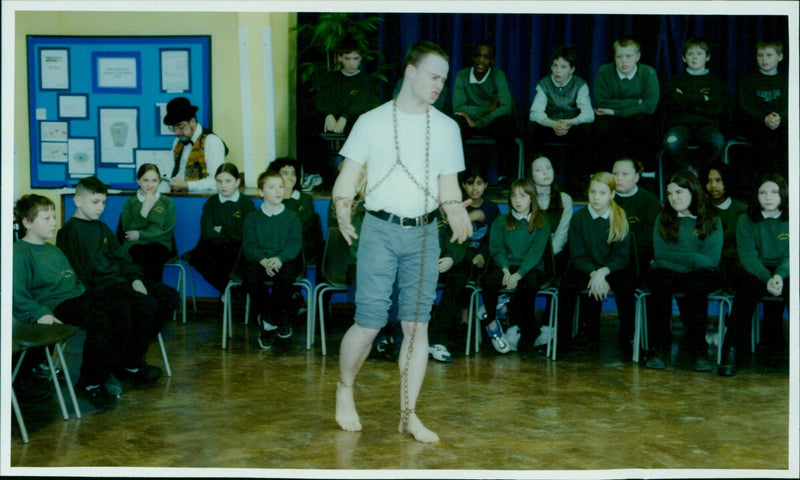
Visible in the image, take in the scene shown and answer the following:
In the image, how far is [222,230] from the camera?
5852 mm

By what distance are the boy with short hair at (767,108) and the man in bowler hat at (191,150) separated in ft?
10.5

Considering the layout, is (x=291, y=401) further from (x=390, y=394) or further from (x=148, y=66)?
(x=148, y=66)

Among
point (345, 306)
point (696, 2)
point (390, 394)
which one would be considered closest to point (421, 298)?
point (390, 394)

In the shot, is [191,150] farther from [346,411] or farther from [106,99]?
[346,411]

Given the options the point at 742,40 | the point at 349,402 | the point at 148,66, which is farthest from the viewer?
the point at 742,40

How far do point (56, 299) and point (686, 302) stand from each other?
9.95 ft

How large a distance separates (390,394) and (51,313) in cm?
147

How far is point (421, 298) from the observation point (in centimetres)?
355

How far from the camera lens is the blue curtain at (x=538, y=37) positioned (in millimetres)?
6820

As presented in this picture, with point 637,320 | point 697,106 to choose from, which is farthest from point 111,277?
point 697,106

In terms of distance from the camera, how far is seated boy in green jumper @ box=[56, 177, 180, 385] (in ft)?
14.1

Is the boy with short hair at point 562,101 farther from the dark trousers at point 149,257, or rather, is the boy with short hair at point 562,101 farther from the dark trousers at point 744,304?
the dark trousers at point 149,257

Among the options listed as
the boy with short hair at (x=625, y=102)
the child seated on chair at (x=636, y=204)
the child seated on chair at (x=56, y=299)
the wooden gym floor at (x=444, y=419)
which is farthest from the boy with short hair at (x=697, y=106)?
the child seated on chair at (x=56, y=299)

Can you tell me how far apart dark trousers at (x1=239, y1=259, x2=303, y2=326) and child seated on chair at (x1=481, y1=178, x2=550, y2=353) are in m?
1.06
